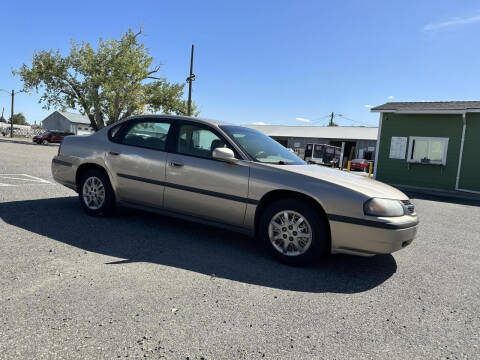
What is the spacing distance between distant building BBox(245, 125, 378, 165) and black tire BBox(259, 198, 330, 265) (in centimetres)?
2985

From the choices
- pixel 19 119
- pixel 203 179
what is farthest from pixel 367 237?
pixel 19 119

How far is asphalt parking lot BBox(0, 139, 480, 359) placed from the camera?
2320 millimetres

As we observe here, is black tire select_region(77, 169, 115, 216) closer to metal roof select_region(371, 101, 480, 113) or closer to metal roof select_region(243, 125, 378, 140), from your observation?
metal roof select_region(371, 101, 480, 113)

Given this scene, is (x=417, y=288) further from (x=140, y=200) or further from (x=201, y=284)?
(x=140, y=200)

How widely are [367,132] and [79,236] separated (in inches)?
1500

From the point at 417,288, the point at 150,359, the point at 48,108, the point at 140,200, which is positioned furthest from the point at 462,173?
the point at 48,108

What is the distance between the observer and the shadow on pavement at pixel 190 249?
3570 millimetres

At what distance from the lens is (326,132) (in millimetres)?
39594

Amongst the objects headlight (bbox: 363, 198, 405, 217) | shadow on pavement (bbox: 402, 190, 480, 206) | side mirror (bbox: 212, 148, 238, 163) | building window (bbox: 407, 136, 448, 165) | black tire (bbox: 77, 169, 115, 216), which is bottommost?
shadow on pavement (bbox: 402, 190, 480, 206)

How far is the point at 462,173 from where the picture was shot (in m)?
14.5

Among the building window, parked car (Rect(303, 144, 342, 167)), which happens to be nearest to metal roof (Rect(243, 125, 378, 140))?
parked car (Rect(303, 144, 342, 167))

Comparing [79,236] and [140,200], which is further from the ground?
[140,200]

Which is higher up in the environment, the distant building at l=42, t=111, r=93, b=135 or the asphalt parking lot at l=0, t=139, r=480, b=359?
the distant building at l=42, t=111, r=93, b=135

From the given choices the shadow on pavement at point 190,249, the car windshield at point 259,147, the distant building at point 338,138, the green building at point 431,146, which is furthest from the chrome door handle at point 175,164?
the distant building at point 338,138
